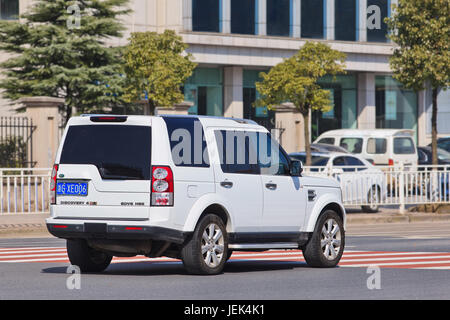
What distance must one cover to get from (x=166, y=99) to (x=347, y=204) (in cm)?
796

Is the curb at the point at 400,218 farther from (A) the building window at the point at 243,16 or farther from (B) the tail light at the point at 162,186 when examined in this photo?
(A) the building window at the point at 243,16

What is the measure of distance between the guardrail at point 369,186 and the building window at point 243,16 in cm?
2133

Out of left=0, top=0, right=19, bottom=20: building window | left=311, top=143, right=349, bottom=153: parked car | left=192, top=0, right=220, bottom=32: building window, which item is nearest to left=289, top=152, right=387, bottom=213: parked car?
left=311, top=143, right=349, bottom=153: parked car

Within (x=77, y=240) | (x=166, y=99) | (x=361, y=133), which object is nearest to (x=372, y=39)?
(x=361, y=133)

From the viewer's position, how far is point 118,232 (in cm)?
1166

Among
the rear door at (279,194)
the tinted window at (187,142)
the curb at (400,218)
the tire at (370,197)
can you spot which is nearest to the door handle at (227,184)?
the tinted window at (187,142)

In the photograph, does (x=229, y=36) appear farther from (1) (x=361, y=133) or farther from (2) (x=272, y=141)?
(2) (x=272, y=141)

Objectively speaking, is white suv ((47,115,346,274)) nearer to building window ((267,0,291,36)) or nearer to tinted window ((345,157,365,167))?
tinted window ((345,157,365,167))

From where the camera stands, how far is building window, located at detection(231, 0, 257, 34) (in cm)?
4722

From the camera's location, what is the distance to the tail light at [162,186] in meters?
11.6

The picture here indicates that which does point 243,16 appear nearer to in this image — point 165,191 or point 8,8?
point 8,8

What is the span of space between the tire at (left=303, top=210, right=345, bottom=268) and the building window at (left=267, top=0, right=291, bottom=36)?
3531 cm

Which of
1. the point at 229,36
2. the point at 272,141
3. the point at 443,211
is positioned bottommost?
the point at 443,211
